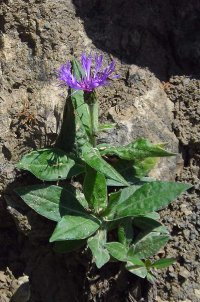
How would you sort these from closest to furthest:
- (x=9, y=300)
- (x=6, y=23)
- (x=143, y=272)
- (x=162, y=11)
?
(x=143, y=272) < (x=9, y=300) < (x=6, y=23) < (x=162, y=11)

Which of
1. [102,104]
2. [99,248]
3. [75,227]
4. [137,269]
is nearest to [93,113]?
[102,104]

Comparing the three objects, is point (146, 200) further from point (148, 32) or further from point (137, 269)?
point (148, 32)

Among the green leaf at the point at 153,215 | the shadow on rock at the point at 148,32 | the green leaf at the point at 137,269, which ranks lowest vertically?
the green leaf at the point at 137,269

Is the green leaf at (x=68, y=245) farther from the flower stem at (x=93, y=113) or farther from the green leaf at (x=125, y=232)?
the flower stem at (x=93, y=113)

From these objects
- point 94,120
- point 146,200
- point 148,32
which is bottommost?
point 146,200

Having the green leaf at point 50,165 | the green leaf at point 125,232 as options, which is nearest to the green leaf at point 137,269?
the green leaf at point 125,232

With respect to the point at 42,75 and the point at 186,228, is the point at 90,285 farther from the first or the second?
the point at 42,75

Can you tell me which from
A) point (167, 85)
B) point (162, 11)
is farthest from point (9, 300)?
point (162, 11)
